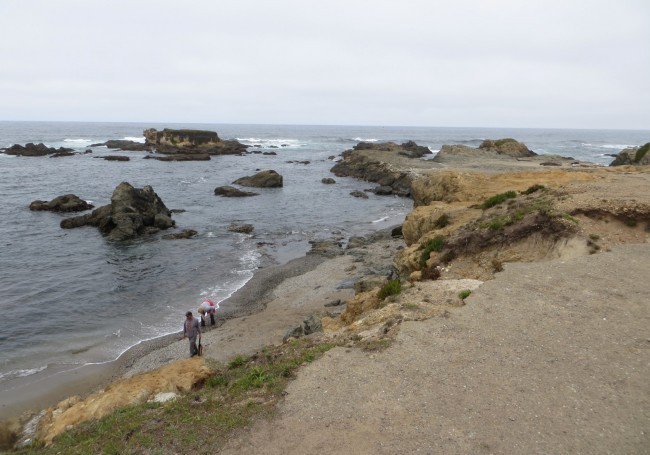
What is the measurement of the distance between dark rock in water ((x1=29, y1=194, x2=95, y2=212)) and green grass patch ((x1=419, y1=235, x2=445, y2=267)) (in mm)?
38128

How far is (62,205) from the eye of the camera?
43062mm

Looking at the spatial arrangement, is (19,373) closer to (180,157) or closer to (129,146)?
(180,157)

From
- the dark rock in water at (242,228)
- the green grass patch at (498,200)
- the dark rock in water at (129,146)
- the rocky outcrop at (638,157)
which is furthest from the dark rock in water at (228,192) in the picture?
the dark rock in water at (129,146)

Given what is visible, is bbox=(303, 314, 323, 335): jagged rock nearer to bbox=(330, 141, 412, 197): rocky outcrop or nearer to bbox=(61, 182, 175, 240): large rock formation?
bbox=(61, 182, 175, 240): large rock formation

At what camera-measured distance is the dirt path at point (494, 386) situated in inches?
316

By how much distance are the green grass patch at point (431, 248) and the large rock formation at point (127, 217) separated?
25.5 meters

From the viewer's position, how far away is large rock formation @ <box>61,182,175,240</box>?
3531 centimetres

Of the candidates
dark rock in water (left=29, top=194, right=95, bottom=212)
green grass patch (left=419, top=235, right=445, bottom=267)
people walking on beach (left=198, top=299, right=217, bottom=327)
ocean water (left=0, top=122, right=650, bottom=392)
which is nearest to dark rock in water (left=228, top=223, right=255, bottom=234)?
ocean water (left=0, top=122, right=650, bottom=392)

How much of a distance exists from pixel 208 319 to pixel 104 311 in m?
5.72

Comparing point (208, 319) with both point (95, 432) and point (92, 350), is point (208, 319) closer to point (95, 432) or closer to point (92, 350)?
point (92, 350)

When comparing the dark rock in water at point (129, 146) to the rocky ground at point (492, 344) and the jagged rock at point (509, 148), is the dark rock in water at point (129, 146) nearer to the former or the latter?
the jagged rock at point (509, 148)

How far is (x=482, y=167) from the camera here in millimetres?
55031

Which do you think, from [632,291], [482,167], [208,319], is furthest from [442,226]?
[482,167]

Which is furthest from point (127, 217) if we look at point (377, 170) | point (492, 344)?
point (377, 170)
